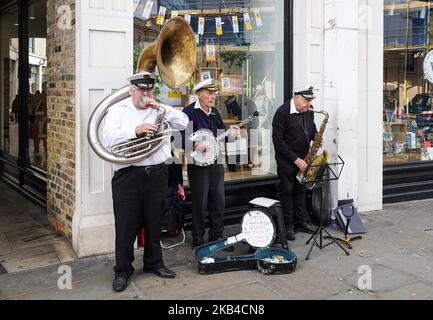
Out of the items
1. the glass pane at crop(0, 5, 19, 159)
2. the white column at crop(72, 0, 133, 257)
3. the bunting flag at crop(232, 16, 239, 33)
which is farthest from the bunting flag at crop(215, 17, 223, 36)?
the glass pane at crop(0, 5, 19, 159)

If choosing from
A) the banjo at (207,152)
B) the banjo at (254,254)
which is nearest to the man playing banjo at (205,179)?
the banjo at (207,152)

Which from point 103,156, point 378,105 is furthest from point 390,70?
point 103,156

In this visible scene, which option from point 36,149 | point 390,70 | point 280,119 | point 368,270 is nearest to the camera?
point 368,270

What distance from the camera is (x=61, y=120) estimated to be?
580 centimetres

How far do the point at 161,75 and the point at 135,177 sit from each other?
1021 millimetres

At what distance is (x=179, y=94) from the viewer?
633 centimetres

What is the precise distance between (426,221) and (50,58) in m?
5.42

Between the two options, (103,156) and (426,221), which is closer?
(103,156)

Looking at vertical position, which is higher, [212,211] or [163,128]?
[163,128]

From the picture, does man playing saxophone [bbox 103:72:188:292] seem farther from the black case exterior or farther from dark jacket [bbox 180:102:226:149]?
dark jacket [bbox 180:102:226:149]

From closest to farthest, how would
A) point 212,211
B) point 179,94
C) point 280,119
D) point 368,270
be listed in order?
1. point 368,270
2. point 212,211
3. point 280,119
4. point 179,94

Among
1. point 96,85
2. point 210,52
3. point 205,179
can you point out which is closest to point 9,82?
point 210,52

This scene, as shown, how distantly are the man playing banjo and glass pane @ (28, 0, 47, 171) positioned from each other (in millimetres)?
3533
